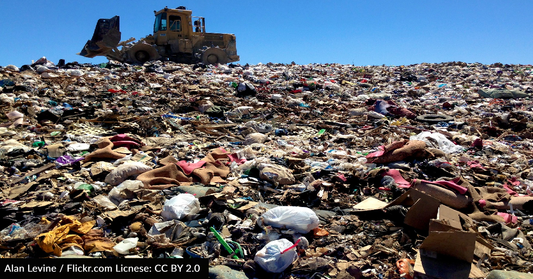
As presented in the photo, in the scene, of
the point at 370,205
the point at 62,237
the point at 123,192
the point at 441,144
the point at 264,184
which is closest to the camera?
the point at 62,237

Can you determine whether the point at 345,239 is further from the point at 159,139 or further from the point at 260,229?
the point at 159,139

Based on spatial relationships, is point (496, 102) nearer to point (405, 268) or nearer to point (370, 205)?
point (370, 205)

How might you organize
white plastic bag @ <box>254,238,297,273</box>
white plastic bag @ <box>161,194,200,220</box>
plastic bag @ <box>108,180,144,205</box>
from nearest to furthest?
white plastic bag @ <box>254,238,297,273</box>
white plastic bag @ <box>161,194,200,220</box>
plastic bag @ <box>108,180,144,205</box>

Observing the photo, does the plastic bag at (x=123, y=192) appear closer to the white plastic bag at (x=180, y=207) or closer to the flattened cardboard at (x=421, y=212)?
the white plastic bag at (x=180, y=207)

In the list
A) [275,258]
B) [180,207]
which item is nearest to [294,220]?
[275,258]

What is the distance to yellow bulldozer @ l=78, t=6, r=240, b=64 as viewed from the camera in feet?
42.0

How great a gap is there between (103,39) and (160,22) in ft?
7.78

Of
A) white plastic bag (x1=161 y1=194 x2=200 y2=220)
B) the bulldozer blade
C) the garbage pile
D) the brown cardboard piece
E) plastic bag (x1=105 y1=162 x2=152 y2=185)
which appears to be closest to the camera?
the brown cardboard piece

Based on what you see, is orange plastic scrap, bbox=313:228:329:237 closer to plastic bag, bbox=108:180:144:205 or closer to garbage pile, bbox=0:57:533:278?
garbage pile, bbox=0:57:533:278

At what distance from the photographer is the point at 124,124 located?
564 cm

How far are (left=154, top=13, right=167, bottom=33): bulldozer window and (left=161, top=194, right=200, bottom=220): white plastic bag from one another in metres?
12.5

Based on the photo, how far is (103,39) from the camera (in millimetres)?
12789

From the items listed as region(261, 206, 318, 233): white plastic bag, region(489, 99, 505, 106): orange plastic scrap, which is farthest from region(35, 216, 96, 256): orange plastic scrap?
region(489, 99, 505, 106): orange plastic scrap

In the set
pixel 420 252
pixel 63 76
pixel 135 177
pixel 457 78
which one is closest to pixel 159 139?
pixel 135 177
